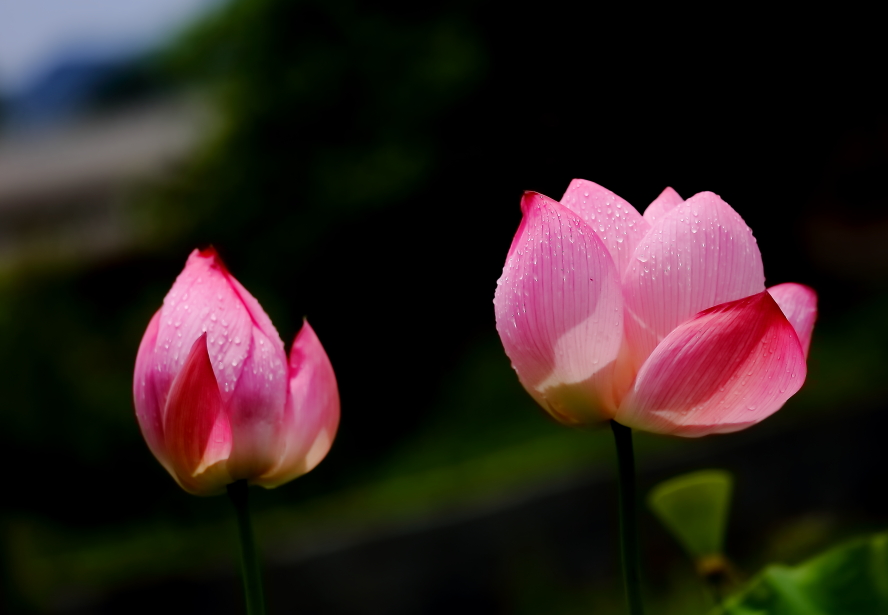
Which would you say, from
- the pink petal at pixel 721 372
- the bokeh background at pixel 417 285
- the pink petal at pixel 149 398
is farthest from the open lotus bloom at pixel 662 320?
the bokeh background at pixel 417 285

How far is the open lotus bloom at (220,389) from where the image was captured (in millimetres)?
244

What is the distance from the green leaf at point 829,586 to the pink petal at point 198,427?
0.59 feet

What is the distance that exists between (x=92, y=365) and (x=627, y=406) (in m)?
1.95

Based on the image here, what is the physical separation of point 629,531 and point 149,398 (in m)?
0.14

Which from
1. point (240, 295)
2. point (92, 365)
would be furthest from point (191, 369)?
point (92, 365)

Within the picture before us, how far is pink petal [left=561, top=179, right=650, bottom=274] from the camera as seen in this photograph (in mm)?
256

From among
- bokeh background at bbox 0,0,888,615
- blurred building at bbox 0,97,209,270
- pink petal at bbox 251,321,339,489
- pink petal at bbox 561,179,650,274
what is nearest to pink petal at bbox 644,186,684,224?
pink petal at bbox 561,179,650,274

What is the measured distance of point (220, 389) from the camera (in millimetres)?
247

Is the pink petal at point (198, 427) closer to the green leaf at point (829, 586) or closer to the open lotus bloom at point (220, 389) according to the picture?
the open lotus bloom at point (220, 389)

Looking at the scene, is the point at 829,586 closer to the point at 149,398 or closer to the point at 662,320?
the point at 662,320

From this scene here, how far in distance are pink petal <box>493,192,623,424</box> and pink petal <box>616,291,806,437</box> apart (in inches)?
0.5

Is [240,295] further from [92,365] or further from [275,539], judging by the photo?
[92,365]

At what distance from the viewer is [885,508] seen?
1766 millimetres

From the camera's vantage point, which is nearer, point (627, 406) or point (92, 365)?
point (627, 406)
